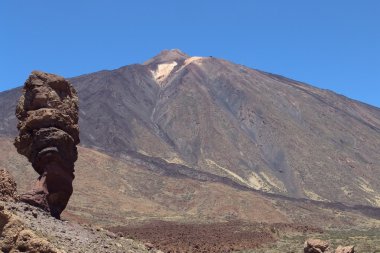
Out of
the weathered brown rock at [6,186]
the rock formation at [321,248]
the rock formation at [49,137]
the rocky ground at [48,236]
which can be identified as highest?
the rock formation at [49,137]

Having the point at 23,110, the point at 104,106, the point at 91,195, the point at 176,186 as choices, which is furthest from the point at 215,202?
the point at 104,106

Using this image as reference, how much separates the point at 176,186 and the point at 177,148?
143ft

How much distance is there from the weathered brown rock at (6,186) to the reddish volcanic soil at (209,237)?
14849 mm

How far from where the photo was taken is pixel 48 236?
46.6 feet

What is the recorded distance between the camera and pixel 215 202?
74750 millimetres

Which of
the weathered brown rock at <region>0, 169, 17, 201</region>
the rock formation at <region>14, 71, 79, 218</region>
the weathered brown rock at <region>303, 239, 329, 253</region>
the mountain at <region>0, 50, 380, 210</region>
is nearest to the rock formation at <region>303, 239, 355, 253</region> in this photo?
the weathered brown rock at <region>303, 239, 329, 253</region>

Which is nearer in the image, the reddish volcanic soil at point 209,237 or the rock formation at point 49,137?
the rock formation at point 49,137

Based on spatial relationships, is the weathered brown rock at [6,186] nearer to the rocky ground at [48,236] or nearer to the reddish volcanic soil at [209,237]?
the rocky ground at [48,236]

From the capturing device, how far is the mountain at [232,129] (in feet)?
374

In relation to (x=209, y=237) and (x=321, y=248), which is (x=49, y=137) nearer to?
A: (x=321, y=248)

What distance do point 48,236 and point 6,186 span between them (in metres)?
4.58

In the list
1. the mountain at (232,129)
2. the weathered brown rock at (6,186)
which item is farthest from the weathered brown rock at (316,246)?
the mountain at (232,129)

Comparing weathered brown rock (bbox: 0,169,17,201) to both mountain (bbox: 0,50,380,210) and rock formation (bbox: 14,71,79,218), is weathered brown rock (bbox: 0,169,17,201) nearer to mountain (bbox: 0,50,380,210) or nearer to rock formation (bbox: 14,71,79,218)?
rock formation (bbox: 14,71,79,218)

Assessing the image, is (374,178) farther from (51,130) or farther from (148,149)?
(51,130)
